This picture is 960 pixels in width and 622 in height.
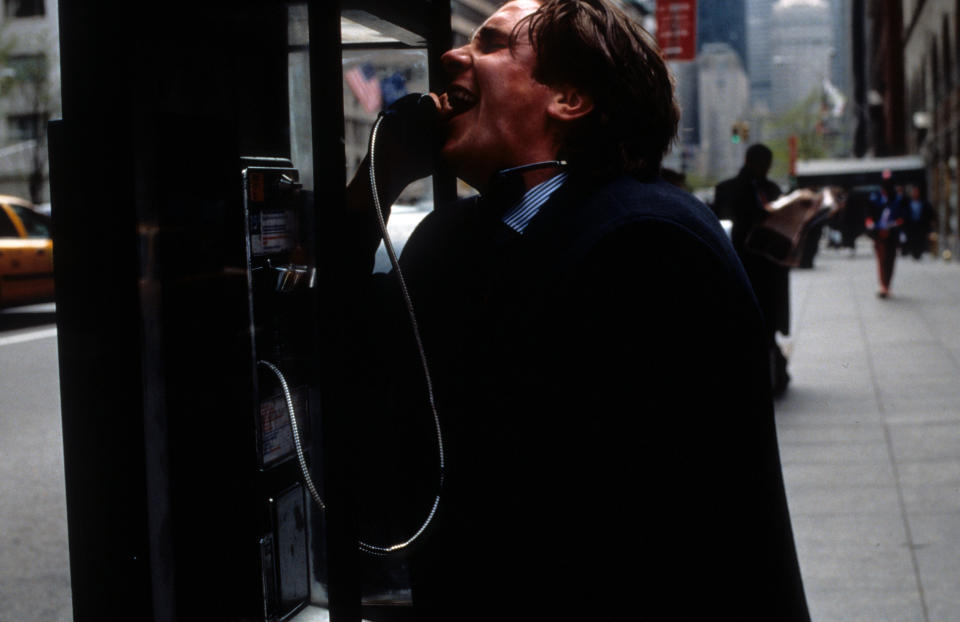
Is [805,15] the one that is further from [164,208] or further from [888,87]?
[164,208]

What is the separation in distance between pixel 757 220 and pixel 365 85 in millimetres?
5029

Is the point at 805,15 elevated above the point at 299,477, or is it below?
above

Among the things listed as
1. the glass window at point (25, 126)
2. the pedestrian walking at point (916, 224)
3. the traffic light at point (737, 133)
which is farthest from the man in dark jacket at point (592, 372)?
the glass window at point (25, 126)

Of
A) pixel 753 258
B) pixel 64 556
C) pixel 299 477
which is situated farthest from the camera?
pixel 753 258

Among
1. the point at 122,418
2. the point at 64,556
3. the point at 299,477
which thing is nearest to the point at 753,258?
the point at 64,556

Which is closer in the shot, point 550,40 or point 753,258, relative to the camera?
point 550,40

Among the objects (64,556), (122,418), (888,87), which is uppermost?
(888,87)

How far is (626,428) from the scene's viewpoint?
58.4 inches

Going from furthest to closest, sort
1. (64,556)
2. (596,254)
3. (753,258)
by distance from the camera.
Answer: (753,258)
(64,556)
(596,254)

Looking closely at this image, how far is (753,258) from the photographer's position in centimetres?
766

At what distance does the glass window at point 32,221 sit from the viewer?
1525 cm

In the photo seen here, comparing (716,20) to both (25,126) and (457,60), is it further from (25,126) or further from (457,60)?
(25,126)

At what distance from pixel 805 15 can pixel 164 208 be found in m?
124

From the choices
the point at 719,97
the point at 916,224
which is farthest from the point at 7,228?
the point at 719,97
